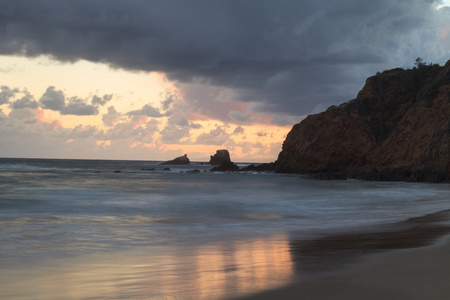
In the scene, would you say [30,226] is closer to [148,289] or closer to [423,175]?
[148,289]

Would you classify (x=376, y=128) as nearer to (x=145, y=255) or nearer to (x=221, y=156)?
(x=145, y=255)

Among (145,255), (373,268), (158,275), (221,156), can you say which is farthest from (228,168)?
(373,268)

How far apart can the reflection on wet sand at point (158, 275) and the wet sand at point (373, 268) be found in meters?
0.37

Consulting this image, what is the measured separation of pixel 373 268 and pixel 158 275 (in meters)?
3.03

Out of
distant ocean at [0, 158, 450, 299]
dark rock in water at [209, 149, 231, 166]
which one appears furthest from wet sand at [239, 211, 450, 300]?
dark rock in water at [209, 149, 231, 166]

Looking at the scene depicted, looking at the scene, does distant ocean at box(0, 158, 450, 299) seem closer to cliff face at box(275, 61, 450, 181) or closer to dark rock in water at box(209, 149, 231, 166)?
cliff face at box(275, 61, 450, 181)

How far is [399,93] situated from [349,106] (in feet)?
23.3

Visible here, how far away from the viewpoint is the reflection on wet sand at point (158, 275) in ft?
16.4

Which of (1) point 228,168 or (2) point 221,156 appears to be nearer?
(1) point 228,168

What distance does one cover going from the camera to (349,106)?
62562 millimetres

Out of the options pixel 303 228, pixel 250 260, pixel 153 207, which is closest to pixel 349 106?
pixel 153 207

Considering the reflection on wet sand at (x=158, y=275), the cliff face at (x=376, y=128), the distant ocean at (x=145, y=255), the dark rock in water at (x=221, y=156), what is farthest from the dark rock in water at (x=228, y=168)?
the reflection on wet sand at (x=158, y=275)

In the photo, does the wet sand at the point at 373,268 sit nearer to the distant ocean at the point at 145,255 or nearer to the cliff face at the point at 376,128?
the distant ocean at the point at 145,255

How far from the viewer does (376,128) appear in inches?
2317
